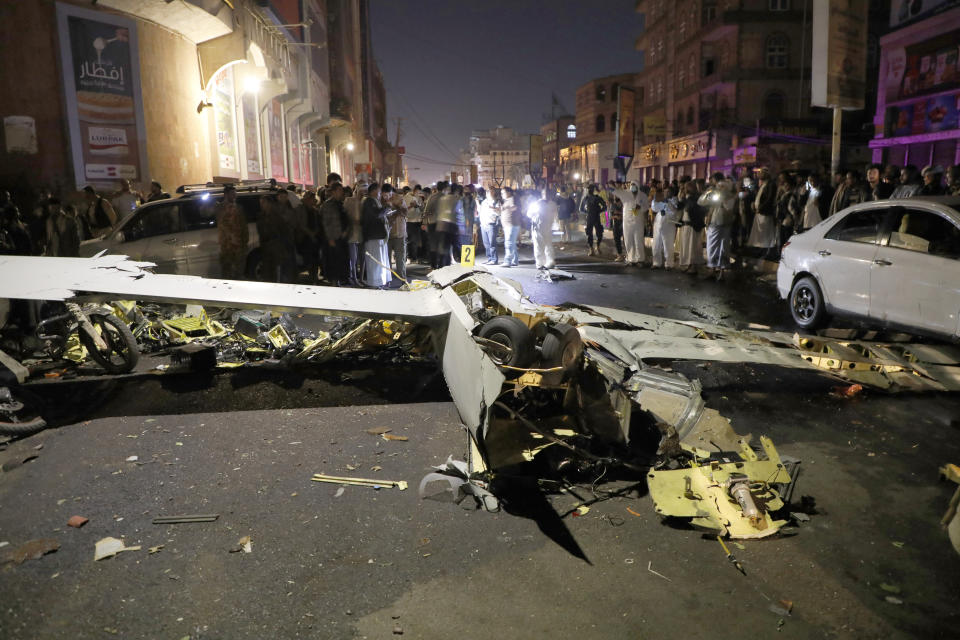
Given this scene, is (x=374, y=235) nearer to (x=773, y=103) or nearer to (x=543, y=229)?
(x=543, y=229)

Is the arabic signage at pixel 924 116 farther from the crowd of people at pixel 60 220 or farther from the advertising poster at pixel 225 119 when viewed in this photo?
the crowd of people at pixel 60 220

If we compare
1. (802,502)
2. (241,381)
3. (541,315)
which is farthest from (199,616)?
(241,381)

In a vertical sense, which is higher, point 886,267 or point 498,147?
point 498,147

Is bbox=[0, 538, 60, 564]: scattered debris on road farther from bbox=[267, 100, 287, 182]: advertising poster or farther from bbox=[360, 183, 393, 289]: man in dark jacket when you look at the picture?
bbox=[267, 100, 287, 182]: advertising poster

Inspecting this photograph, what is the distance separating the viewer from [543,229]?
586 inches

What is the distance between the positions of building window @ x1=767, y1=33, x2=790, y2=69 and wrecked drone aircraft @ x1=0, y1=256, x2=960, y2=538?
37.2 meters

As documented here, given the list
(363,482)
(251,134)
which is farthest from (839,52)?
(251,134)

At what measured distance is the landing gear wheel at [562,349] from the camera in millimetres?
4660

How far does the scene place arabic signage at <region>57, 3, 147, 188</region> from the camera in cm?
1305

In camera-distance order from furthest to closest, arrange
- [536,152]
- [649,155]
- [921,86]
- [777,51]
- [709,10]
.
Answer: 1. [649,155]
2. [536,152]
3. [709,10]
4. [777,51]
5. [921,86]

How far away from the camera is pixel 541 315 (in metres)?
5.15

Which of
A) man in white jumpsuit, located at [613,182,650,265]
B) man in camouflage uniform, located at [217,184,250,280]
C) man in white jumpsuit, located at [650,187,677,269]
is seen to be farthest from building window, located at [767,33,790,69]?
man in camouflage uniform, located at [217,184,250,280]

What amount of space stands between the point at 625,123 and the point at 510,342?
24578 millimetres

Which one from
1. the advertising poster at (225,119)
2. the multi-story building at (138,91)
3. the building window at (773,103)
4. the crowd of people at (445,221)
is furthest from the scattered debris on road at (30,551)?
the building window at (773,103)
